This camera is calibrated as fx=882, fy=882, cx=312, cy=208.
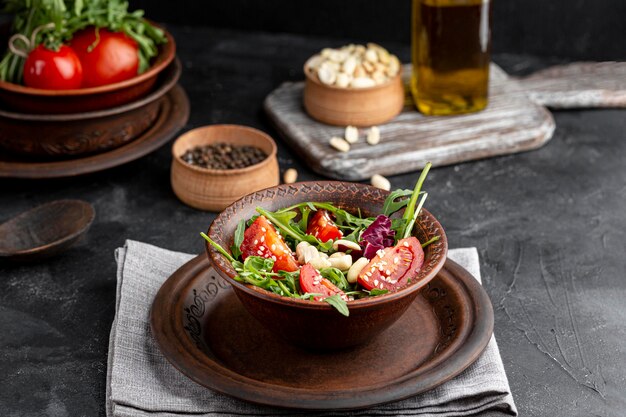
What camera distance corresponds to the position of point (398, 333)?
4.04 ft

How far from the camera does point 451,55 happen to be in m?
1.92

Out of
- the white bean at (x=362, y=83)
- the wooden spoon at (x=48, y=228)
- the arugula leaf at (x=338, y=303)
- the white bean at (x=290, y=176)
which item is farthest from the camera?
the white bean at (x=362, y=83)

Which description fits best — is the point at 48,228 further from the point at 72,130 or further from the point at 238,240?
the point at 238,240

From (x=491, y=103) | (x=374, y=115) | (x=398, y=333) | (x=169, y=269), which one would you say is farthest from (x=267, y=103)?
(x=398, y=333)

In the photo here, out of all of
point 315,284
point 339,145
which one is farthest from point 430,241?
point 339,145

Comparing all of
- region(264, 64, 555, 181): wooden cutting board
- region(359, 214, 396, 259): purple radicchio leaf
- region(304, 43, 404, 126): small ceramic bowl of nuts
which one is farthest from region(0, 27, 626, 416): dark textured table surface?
region(359, 214, 396, 259): purple radicchio leaf

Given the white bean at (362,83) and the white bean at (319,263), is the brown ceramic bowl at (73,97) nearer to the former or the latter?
the white bean at (362,83)

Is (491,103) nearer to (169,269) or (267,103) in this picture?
(267,103)

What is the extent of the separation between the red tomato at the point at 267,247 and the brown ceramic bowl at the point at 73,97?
0.64m

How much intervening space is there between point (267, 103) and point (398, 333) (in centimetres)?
97

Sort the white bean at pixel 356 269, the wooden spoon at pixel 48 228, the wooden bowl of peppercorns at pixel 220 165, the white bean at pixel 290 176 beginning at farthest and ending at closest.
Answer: the white bean at pixel 290 176
the wooden bowl of peppercorns at pixel 220 165
the wooden spoon at pixel 48 228
the white bean at pixel 356 269

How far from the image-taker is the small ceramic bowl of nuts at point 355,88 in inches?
75.4

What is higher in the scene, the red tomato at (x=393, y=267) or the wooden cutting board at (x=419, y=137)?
the red tomato at (x=393, y=267)

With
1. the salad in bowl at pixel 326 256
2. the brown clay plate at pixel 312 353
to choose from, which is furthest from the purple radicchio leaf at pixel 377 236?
the brown clay plate at pixel 312 353
